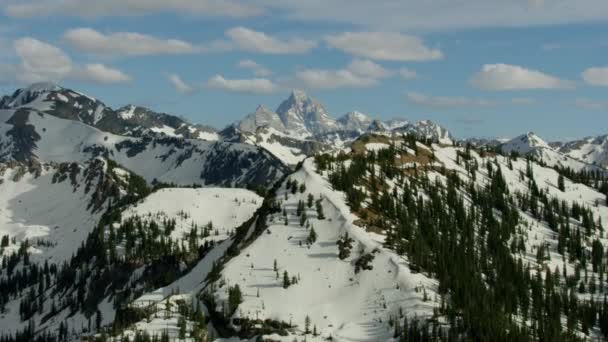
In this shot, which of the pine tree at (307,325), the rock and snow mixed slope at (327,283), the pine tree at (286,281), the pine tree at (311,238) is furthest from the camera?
the pine tree at (311,238)

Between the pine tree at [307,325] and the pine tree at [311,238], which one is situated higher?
the pine tree at [311,238]

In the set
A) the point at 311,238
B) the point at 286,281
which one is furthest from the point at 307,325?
the point at 311,238

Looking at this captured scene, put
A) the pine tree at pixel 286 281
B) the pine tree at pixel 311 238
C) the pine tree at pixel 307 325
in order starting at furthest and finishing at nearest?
the pine tree at pixel 311 238
the pine tree at pixel 286 281
the pine tree at pixel 307 325

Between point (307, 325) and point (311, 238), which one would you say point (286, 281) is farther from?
point (311, 238)

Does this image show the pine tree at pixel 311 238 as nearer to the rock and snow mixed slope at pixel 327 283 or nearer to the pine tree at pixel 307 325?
the rock and snow mixed slope at pixel 327 283

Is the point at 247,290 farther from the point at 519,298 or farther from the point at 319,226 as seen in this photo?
the point at 519,298

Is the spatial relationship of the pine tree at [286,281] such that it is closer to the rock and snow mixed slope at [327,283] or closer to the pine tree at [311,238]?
the rock and snow mixed slope at [327,283]

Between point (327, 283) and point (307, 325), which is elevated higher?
point (327, 283)

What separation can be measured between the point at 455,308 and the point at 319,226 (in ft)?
160

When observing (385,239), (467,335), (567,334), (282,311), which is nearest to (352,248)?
(385,239)

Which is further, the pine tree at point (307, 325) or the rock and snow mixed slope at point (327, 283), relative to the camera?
the rock and snow mixed slope at point (327, 283)

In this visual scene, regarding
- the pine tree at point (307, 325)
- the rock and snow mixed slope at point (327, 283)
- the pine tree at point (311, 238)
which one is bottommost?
the pine tree at point (307, 325)

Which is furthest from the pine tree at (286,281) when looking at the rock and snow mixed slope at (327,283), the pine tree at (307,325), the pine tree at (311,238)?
the pine tree at (311,238)

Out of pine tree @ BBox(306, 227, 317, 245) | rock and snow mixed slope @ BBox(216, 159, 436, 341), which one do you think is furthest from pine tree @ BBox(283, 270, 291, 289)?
pine tree @ BBox(306, 227, 317, 245)
